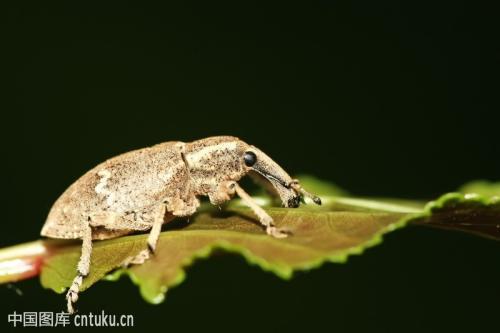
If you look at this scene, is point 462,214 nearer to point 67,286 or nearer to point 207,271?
point 67,286

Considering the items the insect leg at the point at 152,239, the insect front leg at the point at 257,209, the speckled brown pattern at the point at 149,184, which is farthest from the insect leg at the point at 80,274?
the insect front leg at the point at 257,209

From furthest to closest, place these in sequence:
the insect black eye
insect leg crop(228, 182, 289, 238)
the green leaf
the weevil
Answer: the insect black eye, the weevil, insect leg crop(228, 182, 289, 238), the green leaf

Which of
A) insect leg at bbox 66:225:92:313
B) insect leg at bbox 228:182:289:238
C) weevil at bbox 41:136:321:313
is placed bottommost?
insect leg at bbox 66:225:92:313

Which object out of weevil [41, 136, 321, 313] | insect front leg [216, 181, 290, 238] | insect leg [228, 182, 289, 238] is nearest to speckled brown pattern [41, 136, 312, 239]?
weevil [41, 136, 321, 313]

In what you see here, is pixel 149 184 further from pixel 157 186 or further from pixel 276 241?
pixel 276 241

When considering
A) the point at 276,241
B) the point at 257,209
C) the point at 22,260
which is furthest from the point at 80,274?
the point at 276,241

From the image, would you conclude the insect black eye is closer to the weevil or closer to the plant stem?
the weevil
